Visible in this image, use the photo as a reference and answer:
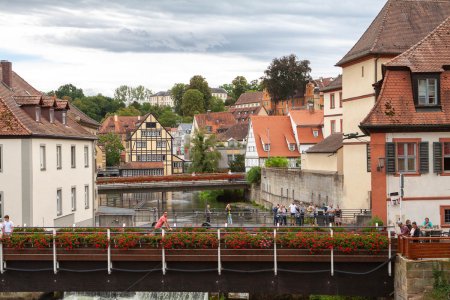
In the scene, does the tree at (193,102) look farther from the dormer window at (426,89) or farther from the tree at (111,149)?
the dormer window at (426,89)

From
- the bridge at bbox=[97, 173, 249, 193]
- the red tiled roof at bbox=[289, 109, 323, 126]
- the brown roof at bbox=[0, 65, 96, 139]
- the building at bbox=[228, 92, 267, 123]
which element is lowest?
the bridge at bbox=[97, 173, 249, 193]

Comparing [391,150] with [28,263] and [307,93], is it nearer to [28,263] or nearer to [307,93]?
[28,263]

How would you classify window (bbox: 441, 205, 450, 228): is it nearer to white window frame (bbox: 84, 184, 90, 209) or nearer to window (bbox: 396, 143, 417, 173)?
window (bbox: 396, 143, 417, 173)

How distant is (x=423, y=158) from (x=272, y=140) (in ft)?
228

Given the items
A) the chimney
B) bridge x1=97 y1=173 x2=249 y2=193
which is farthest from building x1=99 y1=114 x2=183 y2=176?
the chimney

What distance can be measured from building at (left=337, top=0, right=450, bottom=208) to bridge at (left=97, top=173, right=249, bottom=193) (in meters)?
38.3

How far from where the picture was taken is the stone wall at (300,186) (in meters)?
55.1

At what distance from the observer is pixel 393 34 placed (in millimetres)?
45469

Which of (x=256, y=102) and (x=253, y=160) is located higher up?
(x=256, y=102)

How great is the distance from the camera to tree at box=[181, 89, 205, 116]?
609 ft

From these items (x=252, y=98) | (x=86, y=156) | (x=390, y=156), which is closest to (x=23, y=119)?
(x=86, y=156)

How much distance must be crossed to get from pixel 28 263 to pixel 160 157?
98.8 m

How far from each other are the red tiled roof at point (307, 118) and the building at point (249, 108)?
195 feet

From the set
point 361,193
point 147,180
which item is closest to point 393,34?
point 361,193
